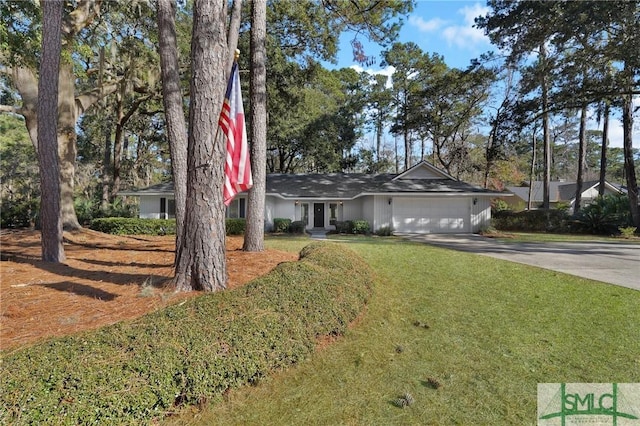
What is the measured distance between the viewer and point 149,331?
2.72 meters

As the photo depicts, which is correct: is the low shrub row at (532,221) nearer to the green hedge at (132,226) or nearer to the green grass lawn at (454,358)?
the green grass lawn at (454,358)

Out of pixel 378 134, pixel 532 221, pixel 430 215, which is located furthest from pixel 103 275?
pixel 378 134

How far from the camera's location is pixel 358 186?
21.3 meters

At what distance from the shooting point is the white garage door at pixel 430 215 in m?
18.4

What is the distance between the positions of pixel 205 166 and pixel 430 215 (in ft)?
53.2

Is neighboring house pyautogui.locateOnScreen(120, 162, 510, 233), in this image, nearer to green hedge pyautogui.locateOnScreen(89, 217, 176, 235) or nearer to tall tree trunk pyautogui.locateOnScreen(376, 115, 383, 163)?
green hedge pyautogui.locateOnScreen(89, 217, 176, 235)

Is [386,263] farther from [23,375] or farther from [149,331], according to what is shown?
[23,375]

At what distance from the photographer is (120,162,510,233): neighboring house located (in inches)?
715

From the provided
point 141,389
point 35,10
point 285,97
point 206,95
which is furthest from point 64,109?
point 141,389

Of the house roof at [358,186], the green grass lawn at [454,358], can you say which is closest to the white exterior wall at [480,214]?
the house roof at [358,186]

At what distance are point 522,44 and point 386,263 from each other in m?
14.3

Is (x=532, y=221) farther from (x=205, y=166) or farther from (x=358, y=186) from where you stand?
(x=205, y=166)

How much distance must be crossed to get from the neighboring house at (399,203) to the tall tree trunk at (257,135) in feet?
33.9

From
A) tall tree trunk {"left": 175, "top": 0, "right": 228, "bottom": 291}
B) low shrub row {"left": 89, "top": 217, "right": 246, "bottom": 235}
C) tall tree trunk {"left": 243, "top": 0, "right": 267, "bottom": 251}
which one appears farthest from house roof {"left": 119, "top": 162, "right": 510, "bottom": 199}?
tall tree trunk {"left": 175, "top": 0, "right": 228, "bottom": 291}
